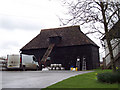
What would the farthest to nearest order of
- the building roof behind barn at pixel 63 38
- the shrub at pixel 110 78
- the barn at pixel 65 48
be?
the building roof behind barn at pixel 63 38 → the barn at pixel 65 48 → the shrub at pixel 110 78

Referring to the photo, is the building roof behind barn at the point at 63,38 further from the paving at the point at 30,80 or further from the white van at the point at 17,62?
the paving at the point at 30,80

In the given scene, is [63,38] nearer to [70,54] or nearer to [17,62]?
[70,54]

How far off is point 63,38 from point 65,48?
239cm

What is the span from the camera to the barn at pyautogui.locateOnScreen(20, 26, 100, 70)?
3493 centimetres

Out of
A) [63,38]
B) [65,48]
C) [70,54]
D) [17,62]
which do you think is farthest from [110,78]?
[63,38]

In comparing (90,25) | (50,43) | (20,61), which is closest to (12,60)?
(20,61)

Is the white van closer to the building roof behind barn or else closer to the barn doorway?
the barn doorway

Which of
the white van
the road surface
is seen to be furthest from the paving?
the white van

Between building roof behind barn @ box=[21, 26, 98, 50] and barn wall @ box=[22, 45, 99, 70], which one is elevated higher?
building roof behind barn @ box=[21, 26, 98, 50]

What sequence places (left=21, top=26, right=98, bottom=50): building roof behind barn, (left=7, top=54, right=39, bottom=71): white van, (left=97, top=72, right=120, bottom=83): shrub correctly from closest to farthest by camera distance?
1. (left=97, top=72, right=120, bottom=83): shrub
2. (left=7, top=54, right=39, bottom=71): white van
3. (left=21, top=26, right=98, bottom=50): building roof behind barn

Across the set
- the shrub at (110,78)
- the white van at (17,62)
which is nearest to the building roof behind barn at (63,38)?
the white van at (17,62)

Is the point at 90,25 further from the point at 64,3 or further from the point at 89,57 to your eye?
the point at 89,57

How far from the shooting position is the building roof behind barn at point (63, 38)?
3571 cm

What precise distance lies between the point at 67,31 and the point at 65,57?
19.7 ft
